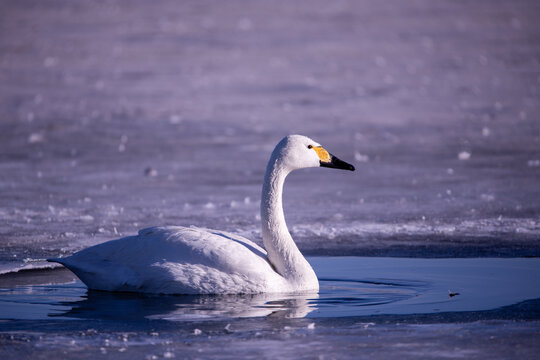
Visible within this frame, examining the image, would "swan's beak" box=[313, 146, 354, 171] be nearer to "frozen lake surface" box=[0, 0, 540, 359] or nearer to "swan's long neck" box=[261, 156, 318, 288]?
"swan's long neck" box=[261, 156, 318, 288]

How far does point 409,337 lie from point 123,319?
72.7 inches

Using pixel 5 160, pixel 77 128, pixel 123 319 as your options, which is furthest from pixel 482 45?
pixel 123 319

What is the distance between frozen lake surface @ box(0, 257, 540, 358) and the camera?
5289 mm

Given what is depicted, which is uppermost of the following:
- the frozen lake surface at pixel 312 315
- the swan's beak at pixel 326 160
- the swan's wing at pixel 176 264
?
the swan's beak at pixel 326 160

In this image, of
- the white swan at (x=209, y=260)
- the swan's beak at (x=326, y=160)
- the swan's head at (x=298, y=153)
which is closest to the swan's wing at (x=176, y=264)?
the white swan at (x=209, y=260)

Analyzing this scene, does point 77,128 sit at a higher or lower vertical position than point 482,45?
lower

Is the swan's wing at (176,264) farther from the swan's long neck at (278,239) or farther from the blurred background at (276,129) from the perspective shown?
the blurred background at (276,129)

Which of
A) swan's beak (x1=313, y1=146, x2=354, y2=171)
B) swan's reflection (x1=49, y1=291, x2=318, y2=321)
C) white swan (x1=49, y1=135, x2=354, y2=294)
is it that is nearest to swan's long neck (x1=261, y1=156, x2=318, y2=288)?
white swan (x1=49, y1=135, x2=354, y2=294)

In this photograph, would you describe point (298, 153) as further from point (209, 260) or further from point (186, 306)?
point (186, 306)

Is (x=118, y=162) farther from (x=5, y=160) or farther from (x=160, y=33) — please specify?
(x=160, y=33)

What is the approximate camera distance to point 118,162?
12664 mm

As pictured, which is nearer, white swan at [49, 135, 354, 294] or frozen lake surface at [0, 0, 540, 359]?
frozen lake surface at [0, 0, 540, 359]

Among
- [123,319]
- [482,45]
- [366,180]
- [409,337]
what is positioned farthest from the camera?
[482,45]

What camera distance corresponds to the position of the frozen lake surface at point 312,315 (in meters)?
5.29
